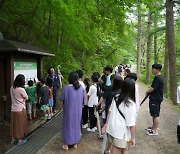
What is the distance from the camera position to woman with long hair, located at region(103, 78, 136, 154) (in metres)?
3.48

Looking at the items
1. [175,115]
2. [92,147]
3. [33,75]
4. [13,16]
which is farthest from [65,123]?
[13,16]

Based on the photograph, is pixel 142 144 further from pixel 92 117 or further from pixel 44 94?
pixel 44 94

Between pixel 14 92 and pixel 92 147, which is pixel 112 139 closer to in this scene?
pixel 92 147

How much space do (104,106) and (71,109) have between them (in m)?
1.17

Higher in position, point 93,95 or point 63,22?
point 63,22

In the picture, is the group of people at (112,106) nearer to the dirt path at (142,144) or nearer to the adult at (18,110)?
the dirt path at (142,144)

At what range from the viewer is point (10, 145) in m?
6.11

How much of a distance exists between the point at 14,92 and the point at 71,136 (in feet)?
6.13

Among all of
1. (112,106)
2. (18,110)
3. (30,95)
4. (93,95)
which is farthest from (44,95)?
(112,106)

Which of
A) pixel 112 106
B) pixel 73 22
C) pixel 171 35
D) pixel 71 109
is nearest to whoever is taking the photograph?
pixel 112 106

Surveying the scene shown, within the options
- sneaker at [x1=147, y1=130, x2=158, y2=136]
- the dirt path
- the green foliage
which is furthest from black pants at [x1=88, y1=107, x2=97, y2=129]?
the green foliage

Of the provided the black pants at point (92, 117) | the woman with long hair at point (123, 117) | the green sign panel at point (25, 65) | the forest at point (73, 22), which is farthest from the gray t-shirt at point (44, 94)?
the woman with long hair at point (123, 117)

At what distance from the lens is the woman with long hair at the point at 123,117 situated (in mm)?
3477

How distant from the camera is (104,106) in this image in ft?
21.0
